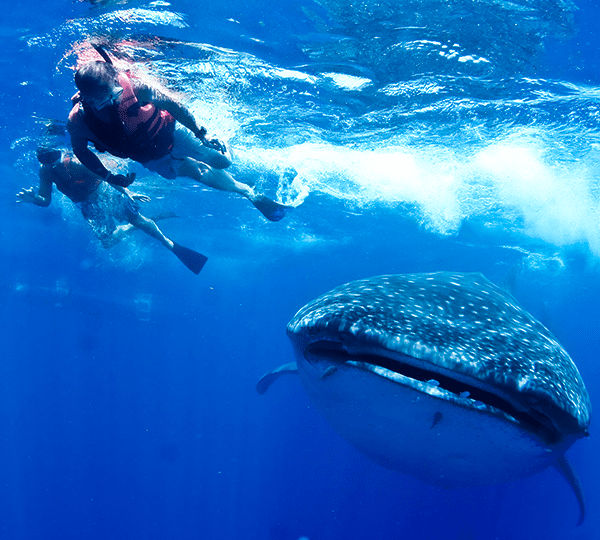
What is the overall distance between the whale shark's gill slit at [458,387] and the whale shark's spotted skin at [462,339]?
65 mm

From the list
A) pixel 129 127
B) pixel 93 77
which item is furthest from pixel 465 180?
pixel 93 77

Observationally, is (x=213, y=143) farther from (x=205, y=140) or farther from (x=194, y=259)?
(x=194, y=259)

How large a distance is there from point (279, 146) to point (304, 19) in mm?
7266

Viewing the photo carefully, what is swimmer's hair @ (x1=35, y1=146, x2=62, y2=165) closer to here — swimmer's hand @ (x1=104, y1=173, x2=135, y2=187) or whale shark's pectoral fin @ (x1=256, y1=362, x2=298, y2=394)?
swimmer's hand @ (x1=104, y1=173, x2=135, y2=187)

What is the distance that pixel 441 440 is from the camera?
357 centimetres

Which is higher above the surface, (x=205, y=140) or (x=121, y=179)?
(x=205, y=140)

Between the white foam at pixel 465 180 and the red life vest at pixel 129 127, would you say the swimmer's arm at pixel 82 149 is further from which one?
the white foam at pixel 465 180

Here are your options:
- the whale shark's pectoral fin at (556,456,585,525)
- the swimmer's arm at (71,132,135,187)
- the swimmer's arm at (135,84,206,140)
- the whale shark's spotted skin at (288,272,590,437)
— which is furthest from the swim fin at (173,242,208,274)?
the whale shark's pectoral fin at (556,456,585,525)

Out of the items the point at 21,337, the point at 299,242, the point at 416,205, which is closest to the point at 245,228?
the point at 299,242

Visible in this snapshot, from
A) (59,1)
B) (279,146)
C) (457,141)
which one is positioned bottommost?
(279,146)

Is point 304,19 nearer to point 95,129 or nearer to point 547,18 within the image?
point 547,18

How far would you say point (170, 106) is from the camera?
656cm

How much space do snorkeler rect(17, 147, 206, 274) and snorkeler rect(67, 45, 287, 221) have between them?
1633mm

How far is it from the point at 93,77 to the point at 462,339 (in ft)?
16.2
